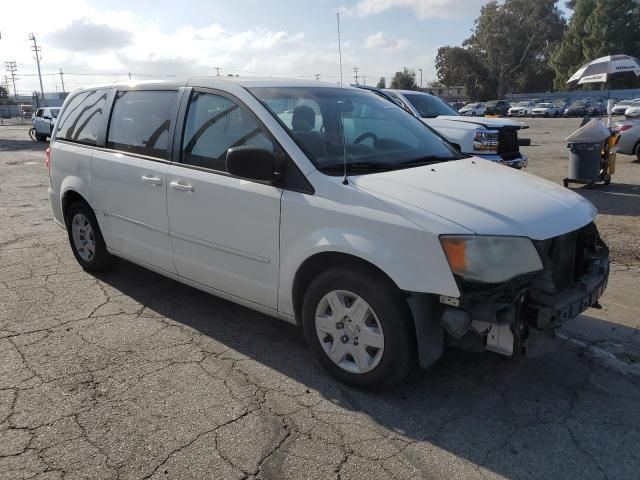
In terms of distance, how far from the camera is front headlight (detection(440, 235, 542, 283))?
111 inches

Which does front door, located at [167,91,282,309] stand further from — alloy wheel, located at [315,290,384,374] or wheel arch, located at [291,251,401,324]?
alloy wheel, located at [315,290,384,374]

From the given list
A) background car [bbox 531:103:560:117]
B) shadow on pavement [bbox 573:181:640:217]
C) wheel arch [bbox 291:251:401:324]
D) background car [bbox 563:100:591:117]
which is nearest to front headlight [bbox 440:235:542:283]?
wheel arch [bbox 291:251:401:324]

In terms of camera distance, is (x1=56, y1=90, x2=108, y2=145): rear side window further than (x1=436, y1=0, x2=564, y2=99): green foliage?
No

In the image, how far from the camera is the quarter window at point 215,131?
3725 millimetres

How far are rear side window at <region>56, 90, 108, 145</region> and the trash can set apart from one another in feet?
26.6

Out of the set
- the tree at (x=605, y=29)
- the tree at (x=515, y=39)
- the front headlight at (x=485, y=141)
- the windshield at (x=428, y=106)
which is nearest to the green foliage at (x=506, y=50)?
the tree at (x=515, y=39)

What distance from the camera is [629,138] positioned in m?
13.9

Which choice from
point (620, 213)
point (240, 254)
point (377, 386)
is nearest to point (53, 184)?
point (240, 254)

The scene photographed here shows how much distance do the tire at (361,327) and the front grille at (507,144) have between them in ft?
22.9

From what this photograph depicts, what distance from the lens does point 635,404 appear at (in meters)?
3.21

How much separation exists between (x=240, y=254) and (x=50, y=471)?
1670mm

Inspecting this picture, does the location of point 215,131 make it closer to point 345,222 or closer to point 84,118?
point 345,222

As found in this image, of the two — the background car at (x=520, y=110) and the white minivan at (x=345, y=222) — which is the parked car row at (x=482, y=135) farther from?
the background car at (x=520, y=110)

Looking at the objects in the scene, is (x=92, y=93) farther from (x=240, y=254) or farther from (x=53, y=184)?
(x=240, y=254)
